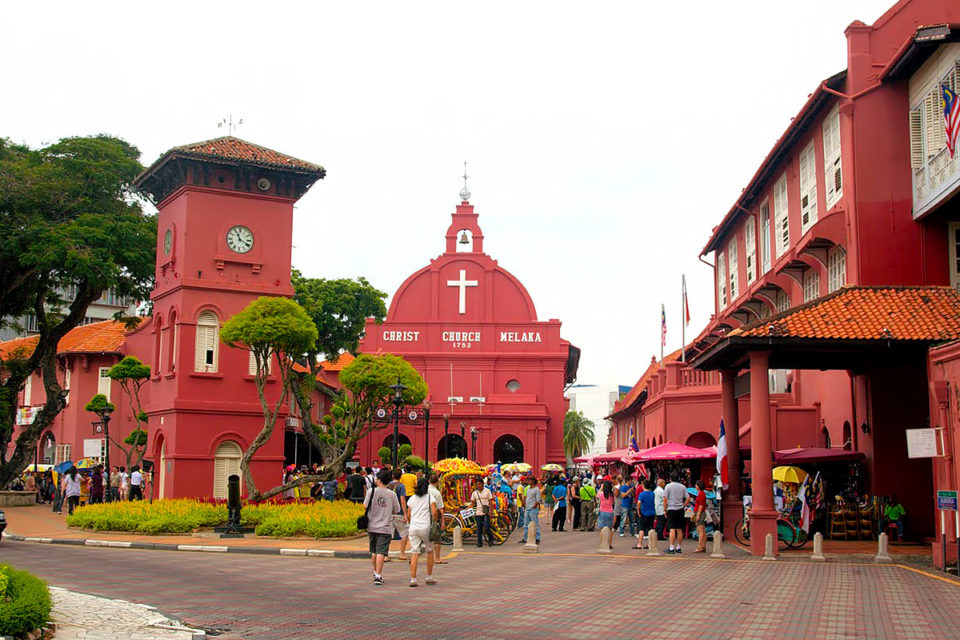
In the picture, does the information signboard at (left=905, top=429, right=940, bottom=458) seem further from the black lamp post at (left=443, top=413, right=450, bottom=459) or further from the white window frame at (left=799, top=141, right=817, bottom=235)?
the black lamp post at (left=443, top=413, right=450, bottom=459)

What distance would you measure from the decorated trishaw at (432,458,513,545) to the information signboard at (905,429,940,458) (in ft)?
31.2

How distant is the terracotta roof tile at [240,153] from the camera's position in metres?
30.8

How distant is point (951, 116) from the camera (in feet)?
65.2

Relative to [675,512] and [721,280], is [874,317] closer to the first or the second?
[675,512]

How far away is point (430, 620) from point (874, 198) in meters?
17.0

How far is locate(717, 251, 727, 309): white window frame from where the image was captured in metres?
40.2

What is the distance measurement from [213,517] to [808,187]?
732 inches

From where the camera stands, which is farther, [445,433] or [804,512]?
[445,433]

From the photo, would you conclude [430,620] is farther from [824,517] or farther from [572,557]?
[824,517]

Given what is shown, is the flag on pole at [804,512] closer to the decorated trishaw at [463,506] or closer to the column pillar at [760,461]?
the column pillar at [760,461]

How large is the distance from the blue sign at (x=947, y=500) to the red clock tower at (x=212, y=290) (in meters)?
20.6

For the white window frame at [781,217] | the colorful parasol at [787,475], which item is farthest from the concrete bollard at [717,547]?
the white window frame at [781,217]

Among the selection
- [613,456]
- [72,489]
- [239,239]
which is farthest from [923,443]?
[72,489]

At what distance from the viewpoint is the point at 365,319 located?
5216cm
